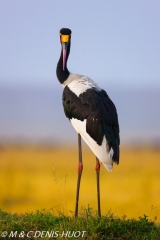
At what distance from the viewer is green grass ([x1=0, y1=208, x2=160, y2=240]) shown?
6.78m

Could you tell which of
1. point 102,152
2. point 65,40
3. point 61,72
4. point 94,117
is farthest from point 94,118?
point 65,40

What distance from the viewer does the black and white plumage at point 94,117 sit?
7828 mm

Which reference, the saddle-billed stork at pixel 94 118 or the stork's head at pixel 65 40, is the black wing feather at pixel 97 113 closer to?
the saddle-billed stork at pixel 94 118

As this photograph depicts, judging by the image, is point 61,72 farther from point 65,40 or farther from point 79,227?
point 79,227

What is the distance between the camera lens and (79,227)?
691 centimetres

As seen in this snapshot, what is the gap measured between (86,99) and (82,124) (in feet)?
1.28

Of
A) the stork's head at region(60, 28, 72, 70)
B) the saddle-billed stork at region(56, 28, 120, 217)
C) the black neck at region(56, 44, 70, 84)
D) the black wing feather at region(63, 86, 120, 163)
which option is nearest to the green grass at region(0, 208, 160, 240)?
the saddle-billed stork at region(56, 28, 120, 217)

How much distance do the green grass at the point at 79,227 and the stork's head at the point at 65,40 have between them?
3020mm

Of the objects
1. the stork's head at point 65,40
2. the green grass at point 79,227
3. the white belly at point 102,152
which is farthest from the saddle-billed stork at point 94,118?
the stork's head at point 65,40

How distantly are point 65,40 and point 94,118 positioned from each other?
1.96m

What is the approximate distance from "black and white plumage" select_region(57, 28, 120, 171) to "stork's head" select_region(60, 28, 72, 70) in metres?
0.93

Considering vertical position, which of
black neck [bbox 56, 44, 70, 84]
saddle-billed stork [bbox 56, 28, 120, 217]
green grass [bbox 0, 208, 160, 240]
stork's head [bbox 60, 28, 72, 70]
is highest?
stork's head [bbox 60, 28, 72, 70]

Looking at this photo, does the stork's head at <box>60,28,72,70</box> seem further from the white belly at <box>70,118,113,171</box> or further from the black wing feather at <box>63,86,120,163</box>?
the white belly at <box>70,118,113,171</box>

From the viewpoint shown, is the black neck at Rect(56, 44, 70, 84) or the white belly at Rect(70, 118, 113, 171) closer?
the white belly at Rect(70, 118, 113, 171)
